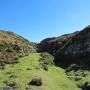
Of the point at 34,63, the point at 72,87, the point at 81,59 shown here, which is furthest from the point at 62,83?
the point at 81,59

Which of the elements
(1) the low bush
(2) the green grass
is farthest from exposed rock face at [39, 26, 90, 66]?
(1) the low bush

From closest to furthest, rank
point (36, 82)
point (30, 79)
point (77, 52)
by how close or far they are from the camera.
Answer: point (36, 82)
point (30, 79)
point (77, 52)

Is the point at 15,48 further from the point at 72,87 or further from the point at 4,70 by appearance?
the point at 72,87

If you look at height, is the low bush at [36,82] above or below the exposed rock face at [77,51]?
below

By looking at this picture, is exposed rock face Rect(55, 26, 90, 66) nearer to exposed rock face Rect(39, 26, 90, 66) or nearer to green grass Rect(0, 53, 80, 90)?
exposed rock face Rect(39, 26, 90, 66)

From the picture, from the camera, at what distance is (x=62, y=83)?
196 feet

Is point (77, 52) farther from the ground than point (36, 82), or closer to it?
farther from the ground

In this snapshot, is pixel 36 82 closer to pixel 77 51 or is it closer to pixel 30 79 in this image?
pixel 30 79

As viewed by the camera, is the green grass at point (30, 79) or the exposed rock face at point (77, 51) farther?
the exposed rock face at point (77, 51)

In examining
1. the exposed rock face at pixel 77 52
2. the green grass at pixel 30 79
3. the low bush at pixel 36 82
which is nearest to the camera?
the green grass at pixel 30 79

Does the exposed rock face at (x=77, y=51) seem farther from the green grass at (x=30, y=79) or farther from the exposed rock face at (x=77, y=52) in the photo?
the green grass at (x=30, y=79)

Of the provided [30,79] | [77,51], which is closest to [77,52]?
[77,51]

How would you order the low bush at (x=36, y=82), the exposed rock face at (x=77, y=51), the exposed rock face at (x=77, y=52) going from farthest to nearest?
the exposed rock face at (x=77, y=51) < the exposed rock face at (x=77, y=52) < the low bush at (x=36, y=82)

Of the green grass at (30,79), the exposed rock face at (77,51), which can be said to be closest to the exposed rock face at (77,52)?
the exposed rock face at (77,51)
